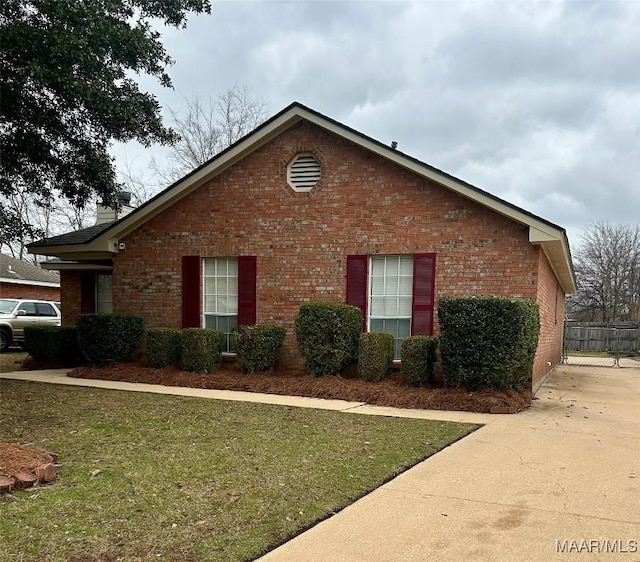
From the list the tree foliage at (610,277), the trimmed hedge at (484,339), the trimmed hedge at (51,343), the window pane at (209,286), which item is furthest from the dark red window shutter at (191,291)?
the tree foliage at (610,277)

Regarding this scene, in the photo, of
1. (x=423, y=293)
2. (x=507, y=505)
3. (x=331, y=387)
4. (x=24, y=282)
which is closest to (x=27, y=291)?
(x=24, y=282)

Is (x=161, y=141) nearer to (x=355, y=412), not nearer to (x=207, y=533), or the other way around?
(x=355, y=412)

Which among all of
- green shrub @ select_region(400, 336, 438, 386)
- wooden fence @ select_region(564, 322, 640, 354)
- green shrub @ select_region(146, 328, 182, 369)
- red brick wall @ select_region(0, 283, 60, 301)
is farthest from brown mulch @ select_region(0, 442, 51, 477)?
wooden fence @ select_region(564, 322, 640, 354)

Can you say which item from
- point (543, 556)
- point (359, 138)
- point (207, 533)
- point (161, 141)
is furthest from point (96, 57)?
point (543, 556)

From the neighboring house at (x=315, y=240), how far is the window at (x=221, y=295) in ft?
0.08

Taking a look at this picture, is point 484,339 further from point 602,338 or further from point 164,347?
point 602,338

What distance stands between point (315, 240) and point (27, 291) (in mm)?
22806

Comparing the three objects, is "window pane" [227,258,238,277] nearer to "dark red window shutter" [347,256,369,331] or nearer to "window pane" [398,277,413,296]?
"dark red window shutter" [347,256,369,331]

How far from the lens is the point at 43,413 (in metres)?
7.43

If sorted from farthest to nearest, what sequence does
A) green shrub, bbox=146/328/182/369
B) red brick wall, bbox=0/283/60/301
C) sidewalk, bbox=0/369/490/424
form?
red brick wall, bbox=0/283/60/301
green shrub, bbox=146/328/182/369
sidewalk, bbox=0/369/490/424

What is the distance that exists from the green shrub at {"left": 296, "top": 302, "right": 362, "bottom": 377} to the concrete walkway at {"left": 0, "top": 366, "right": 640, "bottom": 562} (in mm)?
3342

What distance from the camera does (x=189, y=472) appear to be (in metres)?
4.83

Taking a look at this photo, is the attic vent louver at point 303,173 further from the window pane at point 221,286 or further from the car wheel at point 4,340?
the car wheel at point 4,340

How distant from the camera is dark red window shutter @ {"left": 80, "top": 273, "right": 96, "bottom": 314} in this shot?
15.3 metres
